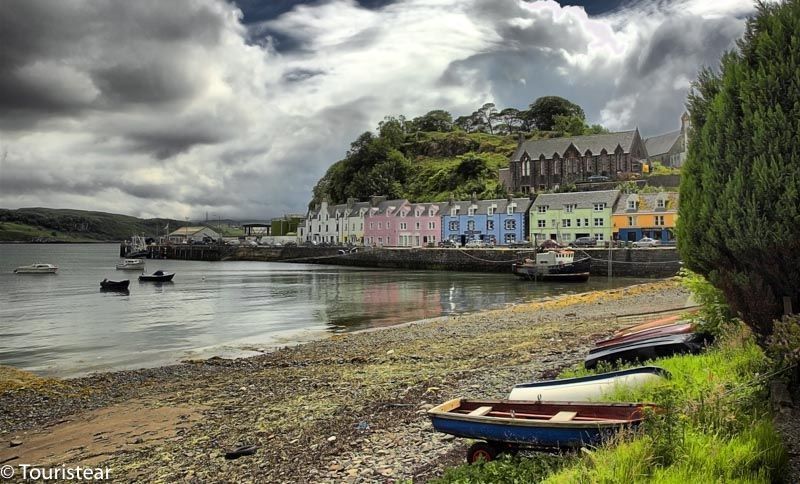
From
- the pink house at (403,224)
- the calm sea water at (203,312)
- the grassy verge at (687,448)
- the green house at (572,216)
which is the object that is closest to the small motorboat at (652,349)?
the grassy verge at (687,448)

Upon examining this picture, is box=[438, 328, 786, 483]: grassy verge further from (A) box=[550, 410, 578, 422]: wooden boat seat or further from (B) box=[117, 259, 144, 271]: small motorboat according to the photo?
(B) box=[117, 259, 144, 271]: small motorboat

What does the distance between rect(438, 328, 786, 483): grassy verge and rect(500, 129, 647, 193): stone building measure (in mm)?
93626

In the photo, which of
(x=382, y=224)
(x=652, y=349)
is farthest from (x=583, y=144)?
(x=652, y=349)

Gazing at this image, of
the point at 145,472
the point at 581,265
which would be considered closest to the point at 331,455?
the point at 145,472

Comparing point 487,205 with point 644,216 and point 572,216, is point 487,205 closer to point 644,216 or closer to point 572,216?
point 572,216

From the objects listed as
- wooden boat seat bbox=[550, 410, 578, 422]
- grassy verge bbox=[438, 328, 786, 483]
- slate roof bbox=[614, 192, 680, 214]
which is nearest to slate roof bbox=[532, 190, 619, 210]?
slate roof bbox=[614, 192, 680, 214]

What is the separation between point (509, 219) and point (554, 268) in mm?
34485

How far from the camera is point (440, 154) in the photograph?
163125mm

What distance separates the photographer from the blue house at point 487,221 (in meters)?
A: 88.4

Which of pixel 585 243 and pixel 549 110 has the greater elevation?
pixel 549 110

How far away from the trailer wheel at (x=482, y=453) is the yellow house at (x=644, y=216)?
70701mm

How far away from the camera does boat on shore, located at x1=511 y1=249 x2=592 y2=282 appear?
5506cm

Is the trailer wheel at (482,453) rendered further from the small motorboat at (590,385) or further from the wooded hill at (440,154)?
the wooded hill at (440,154)

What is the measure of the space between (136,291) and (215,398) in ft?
150
